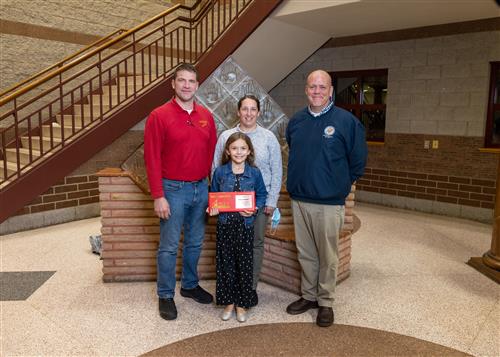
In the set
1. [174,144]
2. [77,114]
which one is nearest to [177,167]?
[174,144]

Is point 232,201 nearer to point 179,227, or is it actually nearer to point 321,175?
point 179,227

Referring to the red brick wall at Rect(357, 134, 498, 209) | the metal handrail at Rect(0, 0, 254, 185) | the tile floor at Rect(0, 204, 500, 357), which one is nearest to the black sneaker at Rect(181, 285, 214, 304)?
the tile floor at Rect(0, 204, 500, 357)

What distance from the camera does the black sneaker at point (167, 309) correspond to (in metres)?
2.64

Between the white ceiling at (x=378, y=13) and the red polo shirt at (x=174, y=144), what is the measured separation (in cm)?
298

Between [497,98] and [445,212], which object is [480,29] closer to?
[497,98]

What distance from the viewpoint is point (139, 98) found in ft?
17.1

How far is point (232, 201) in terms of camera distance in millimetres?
2473

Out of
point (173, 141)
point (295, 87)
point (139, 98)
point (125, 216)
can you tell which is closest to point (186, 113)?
point (173, 141)

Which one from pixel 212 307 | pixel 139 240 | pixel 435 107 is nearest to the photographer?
pixel 212 307

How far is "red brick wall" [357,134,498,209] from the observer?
5410mm

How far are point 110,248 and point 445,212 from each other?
4759mm

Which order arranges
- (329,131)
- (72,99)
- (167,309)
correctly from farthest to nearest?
(72,99)
(167,309)
(329,131)

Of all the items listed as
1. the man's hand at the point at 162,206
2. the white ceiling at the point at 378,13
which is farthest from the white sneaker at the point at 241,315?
the white ceiling at the point at 378,13

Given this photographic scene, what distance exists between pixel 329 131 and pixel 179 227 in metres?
1.16
